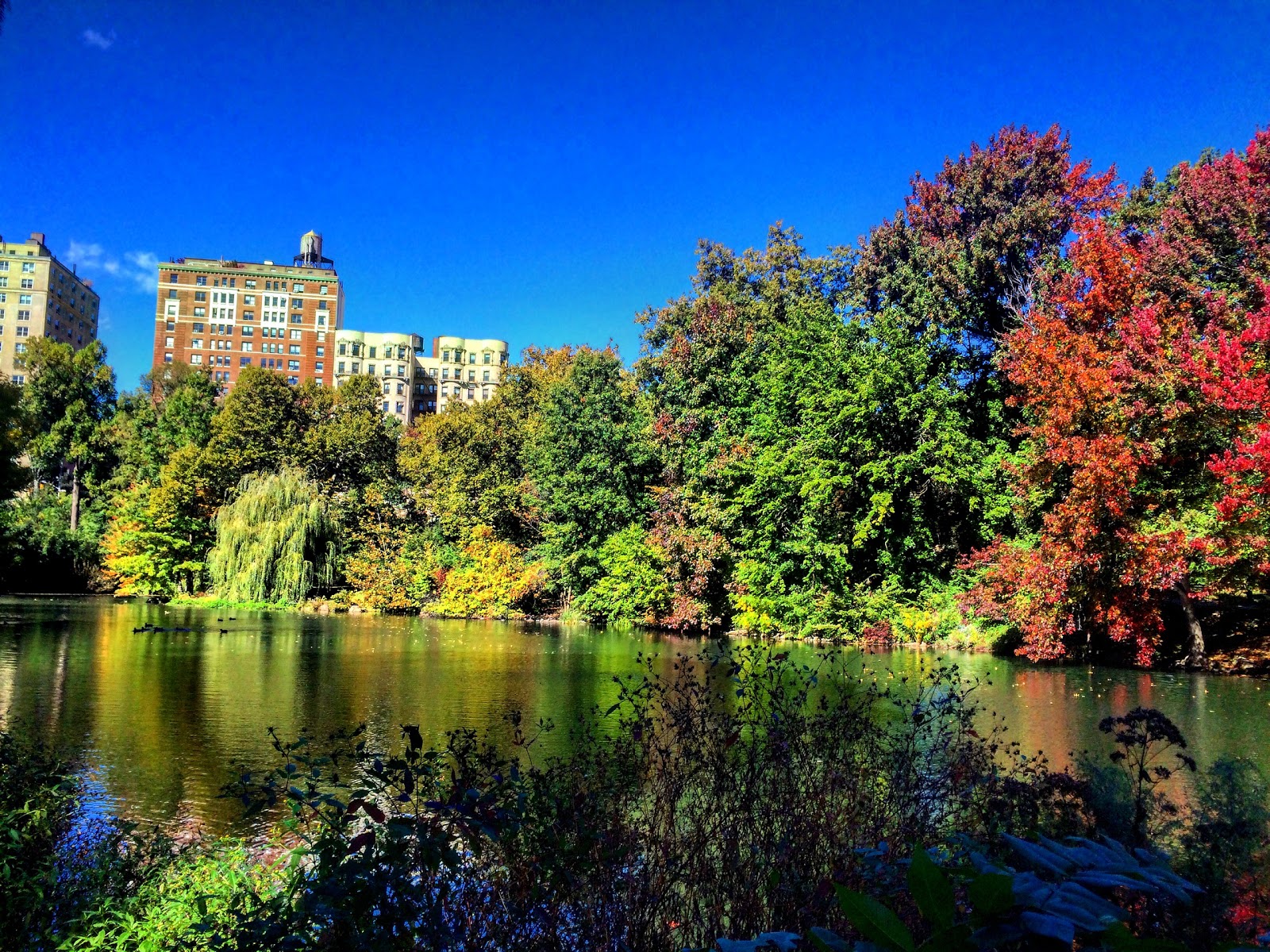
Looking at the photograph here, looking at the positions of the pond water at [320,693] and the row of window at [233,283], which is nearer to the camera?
the pond water at [320,693]

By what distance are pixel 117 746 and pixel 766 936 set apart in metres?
10.8

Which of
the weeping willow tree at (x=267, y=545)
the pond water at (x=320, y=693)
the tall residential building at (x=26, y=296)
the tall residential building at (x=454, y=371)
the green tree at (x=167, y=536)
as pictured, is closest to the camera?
the pond water at (x=320, y=693)

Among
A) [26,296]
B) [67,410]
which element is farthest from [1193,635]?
[26,296]

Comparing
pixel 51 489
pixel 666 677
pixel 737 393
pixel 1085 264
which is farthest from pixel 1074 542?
pixel 51 489

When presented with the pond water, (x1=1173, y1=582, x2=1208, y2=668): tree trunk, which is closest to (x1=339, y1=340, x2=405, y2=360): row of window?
the pond water

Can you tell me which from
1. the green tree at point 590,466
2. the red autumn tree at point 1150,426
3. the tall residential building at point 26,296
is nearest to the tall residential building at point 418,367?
the tall residential building at point 26,296

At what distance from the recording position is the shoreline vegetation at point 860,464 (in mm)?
17422

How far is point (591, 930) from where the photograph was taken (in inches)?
138

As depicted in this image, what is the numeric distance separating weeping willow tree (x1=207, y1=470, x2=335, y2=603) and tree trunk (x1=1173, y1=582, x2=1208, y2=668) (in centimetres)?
2953

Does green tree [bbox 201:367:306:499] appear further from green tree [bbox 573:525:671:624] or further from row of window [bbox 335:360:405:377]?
row of window [bbox 335:360:405:377]

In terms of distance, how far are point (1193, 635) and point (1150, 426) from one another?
4.65 metres

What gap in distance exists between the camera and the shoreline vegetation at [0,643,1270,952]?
2.74 m

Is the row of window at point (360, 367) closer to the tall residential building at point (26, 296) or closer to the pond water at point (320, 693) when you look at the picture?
the tall residential building at point (26, 296)

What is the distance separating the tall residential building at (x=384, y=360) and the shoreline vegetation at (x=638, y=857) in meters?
95.0
